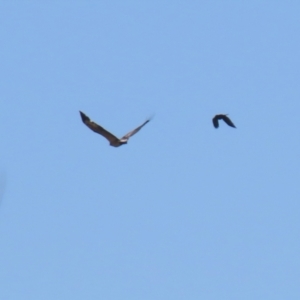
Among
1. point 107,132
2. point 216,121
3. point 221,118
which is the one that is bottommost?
point 107,132

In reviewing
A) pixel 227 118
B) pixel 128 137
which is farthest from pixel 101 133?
pixel 227 118

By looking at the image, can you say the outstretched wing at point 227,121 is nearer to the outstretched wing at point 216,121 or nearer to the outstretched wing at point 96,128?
the outstretched wing at point 216,121

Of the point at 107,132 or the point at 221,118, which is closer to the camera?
the point at 107,132

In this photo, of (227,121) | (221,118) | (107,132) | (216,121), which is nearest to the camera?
(107,132)

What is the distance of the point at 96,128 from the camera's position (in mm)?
71000

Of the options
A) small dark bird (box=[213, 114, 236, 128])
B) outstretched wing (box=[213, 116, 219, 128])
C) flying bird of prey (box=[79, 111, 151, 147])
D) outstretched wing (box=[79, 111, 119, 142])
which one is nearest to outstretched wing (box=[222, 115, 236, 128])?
small dark bird (box=[213, 114, 236, 128])

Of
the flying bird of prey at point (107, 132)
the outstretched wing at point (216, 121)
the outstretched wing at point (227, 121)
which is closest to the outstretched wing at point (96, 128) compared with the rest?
the flying bird of prey at point (107, 132)

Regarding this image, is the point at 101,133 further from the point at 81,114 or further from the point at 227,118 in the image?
the point at 227,118

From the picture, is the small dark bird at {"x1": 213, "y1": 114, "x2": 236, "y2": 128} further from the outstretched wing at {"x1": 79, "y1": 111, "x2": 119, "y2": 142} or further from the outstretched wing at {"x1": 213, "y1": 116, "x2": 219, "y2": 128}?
the outstretched wing at {"x1": 79, "y1": 111, "x2": 119, "y2": 142}

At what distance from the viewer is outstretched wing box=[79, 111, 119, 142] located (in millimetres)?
70688

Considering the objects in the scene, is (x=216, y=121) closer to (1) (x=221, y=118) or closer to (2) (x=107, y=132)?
(1) (x=221, y=118)

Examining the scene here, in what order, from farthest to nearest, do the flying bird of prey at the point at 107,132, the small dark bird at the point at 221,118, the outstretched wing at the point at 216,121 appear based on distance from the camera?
the small dark bird at the point at 221,118
the outstretched wing at the point at 216,121
the flying bird of prey at the point at 107,132

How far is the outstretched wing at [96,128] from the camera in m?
70.7

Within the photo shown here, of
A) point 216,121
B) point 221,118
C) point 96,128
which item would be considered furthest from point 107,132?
point 221,118
